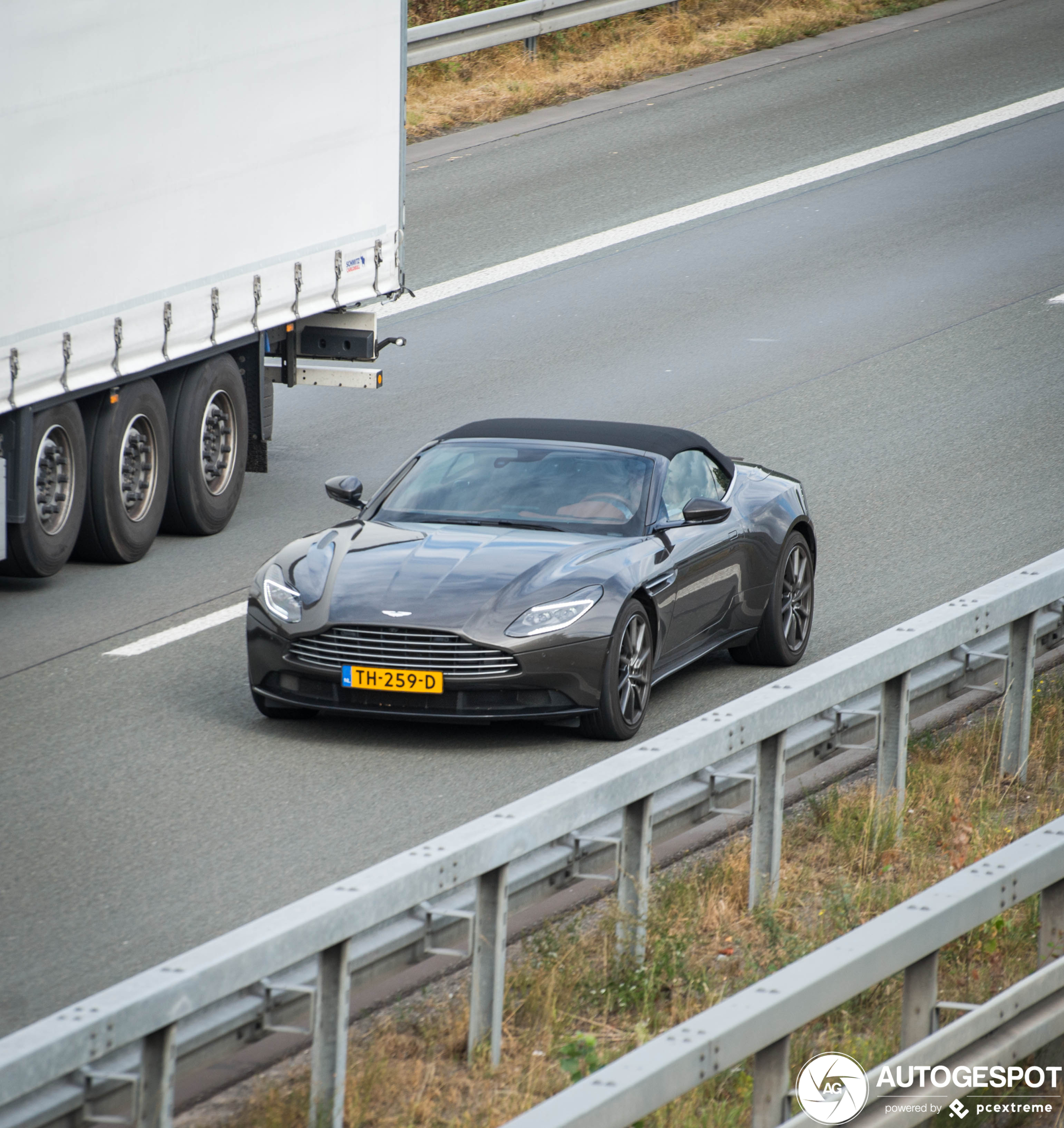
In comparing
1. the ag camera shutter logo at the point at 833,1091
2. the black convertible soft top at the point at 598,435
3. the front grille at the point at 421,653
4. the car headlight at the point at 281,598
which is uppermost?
the ag camera shutter logo at the point at 833,1091

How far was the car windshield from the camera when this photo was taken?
35.0 ft

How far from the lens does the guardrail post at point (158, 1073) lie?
4.55 metres

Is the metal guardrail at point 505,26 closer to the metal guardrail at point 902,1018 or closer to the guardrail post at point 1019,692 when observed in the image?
the guardrail post at point 1019,692

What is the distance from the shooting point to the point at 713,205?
2370 centimetres

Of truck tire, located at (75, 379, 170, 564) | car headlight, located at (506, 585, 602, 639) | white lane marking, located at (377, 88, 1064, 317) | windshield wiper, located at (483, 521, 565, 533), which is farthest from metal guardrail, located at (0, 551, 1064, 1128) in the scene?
white lane marking, located at (377, 88, 1064, 317)

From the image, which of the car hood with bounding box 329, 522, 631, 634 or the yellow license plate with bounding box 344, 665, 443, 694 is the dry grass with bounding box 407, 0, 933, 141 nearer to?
the car hood with bounding box 329, 522, 631, 634

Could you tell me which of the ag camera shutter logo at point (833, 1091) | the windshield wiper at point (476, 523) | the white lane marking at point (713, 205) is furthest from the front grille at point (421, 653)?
the white lane marking at point (713, 205)

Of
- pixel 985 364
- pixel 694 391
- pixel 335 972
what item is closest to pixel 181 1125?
pixel 335 972

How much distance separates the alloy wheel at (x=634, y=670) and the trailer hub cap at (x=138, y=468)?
14.8 ft

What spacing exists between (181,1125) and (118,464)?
8129mm

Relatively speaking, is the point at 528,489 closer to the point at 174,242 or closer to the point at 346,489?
the point at 346,489

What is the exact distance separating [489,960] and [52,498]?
749 cm

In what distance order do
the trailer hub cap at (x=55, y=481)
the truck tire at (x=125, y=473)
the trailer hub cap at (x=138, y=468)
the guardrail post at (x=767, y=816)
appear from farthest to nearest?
the trailer hub cap at (x=138, y=468) → the truck tire at (x=125, y=473) → the trailer hub cap at (x=55, y=481) → the guardrail post at (x=767, y=816)

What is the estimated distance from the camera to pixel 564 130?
85.9ft
